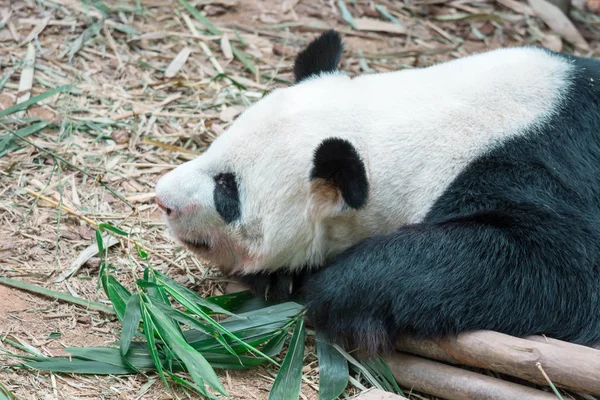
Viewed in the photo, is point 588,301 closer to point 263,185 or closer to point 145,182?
point 263,185

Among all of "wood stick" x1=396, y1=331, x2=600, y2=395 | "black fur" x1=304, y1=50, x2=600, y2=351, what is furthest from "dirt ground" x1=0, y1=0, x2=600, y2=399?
"wood stick" x1=396, y1=331, x2=600, y2=395

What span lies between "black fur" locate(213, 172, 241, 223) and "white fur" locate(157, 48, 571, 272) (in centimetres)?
3

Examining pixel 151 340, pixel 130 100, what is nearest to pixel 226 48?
pixel 130 100

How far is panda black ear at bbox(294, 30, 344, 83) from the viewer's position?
14.3ft

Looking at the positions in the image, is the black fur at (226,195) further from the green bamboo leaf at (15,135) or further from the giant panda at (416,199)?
the green bamboo leaf at (15,135)

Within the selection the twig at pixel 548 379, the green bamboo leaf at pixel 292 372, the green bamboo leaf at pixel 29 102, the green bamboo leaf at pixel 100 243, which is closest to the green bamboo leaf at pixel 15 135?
the green bamboo leaf at pixel 29 102

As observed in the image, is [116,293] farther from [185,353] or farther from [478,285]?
[478,285]

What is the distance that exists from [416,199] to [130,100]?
9.09 feet

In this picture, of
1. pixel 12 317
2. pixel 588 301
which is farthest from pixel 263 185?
pixel 588 301

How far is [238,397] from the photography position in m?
3.57

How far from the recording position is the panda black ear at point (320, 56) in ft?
14.3

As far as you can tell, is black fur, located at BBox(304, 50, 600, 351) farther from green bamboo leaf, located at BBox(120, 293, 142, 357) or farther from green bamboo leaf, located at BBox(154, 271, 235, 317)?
green bamboo leaf, located at BBox(120, 293, 142, 357)

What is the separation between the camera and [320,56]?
172 inches

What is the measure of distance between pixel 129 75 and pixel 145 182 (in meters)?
1.34
